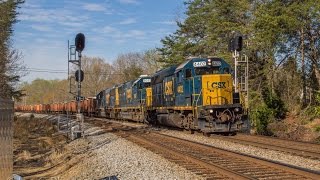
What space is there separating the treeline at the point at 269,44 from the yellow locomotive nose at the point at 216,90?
5823 mm

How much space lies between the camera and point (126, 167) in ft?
37.7

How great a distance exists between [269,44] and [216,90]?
35.2 ft

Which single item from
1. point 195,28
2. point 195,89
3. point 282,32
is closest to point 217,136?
point 195,89

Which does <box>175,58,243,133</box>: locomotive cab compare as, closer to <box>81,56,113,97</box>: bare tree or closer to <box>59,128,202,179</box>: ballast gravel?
<box>59,128,202,179</box>: ballast gravel

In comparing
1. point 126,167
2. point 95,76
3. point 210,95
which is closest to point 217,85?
point 210,95

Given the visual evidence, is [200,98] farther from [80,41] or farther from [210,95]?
[80,41]

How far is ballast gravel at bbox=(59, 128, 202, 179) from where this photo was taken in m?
10.2

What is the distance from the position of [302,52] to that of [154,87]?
11.9 meters

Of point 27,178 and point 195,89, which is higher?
point 195,89

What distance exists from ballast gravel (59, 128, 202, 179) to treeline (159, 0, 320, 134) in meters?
11.6

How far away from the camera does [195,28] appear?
1676 inches

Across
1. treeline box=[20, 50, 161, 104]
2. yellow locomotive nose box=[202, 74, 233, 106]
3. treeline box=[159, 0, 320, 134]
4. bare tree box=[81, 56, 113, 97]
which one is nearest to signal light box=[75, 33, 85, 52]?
yellow locomotive nose box=[202, 74, 233, 106]

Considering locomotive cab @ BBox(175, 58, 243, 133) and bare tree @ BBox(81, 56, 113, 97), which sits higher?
bare tree @ BBox(81, 56, 113, 97)

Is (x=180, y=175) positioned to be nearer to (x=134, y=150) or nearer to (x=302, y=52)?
(x=134, y=150)
